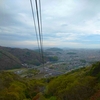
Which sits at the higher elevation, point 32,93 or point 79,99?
point 79,99

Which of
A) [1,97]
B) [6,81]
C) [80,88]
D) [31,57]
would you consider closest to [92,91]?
[80,88]

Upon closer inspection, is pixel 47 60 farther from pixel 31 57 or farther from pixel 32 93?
pixel 32 93

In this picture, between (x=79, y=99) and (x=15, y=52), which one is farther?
(x=15, y=52)

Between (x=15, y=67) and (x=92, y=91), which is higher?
(x=92, y=91)

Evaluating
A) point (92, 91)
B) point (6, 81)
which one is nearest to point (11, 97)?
point (92, 91)

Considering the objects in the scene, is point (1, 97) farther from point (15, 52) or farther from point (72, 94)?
point (15, 52)

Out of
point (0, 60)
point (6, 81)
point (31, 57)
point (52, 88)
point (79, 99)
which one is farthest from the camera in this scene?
point (31, 57)

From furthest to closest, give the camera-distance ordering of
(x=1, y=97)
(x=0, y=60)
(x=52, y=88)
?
1. (x=0, y=60)
2. (x=52, y=88)
3. (x=1, y=97)

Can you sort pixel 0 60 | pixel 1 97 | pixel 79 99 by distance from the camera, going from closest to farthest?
pixel 79 99
pixel 1 97
pixel 0 60

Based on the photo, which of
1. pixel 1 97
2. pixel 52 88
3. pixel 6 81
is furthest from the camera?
pixel 6 81
